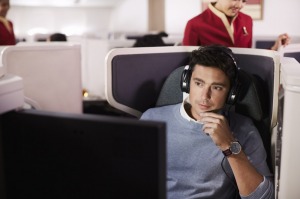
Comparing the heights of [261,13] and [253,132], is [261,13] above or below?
above

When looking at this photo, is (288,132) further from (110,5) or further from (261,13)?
(110,5)

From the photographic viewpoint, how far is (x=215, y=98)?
1.25m

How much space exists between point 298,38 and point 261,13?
3205 mm

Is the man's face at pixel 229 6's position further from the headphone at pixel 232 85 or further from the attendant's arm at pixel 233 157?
the attendant's arm at pixel 233 157

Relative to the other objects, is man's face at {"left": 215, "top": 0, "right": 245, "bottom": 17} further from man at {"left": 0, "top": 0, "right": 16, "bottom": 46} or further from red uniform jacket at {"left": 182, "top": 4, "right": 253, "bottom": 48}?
man at {"left": 0, "top": 0, "right": 16, "bottom": 46}

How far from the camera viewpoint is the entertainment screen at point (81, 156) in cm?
55

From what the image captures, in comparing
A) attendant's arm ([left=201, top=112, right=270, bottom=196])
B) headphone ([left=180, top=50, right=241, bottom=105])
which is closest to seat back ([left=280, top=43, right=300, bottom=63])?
headphone ([left=180, top=50, right=241, bottom=105])

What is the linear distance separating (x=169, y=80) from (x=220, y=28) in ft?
2.12

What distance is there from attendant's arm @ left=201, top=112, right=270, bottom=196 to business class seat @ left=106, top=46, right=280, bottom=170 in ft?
Answer: 0.70

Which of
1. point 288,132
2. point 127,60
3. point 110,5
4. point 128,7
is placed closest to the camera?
point 288,132

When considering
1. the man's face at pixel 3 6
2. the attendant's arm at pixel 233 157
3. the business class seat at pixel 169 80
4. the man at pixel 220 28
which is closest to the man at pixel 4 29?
the man's face at pixel 3 6

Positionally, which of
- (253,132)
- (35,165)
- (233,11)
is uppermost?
(233,11)

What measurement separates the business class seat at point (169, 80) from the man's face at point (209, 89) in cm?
8

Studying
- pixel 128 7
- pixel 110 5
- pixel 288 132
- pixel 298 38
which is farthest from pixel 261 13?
pixel 288 132
